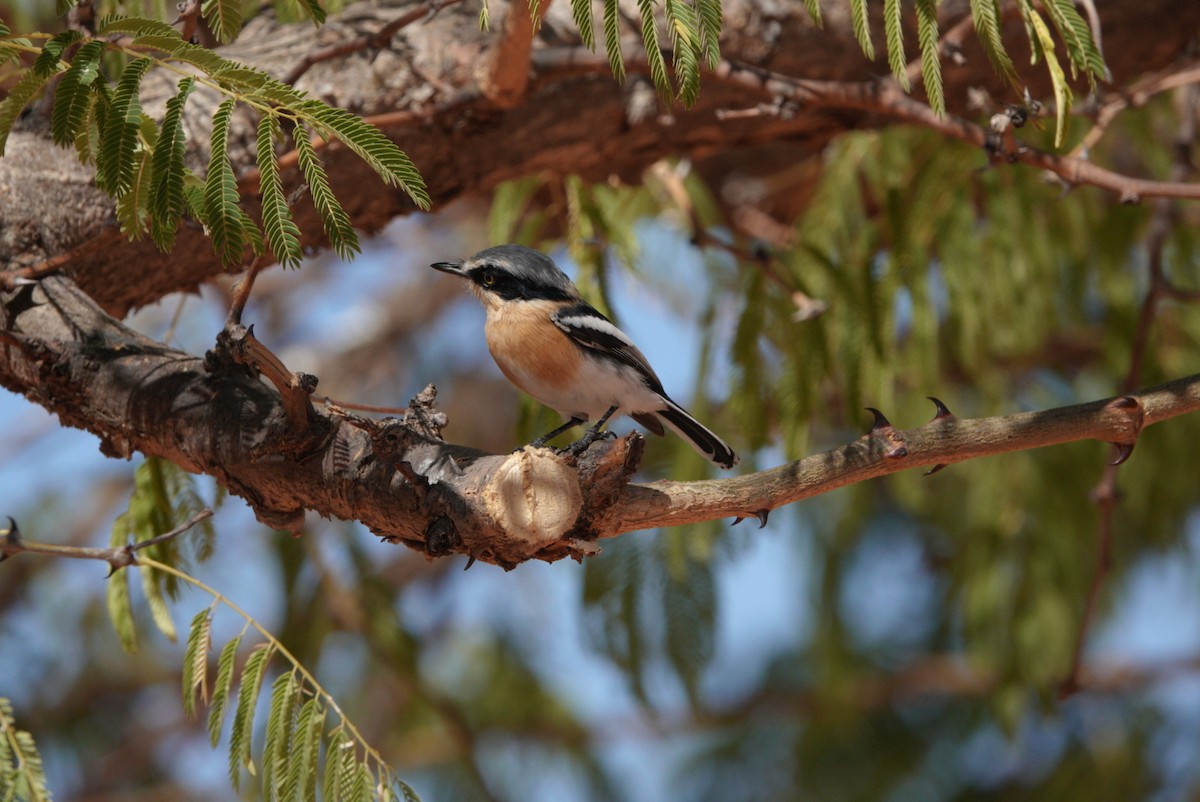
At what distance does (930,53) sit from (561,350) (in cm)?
147

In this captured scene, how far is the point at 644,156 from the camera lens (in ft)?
14.0

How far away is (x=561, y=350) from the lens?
3551 mm

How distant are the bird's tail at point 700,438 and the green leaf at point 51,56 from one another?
6.97 ft

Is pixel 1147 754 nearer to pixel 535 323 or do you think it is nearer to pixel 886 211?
pixel 886 211

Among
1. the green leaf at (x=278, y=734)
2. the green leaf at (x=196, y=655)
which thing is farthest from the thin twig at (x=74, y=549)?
the green leaf at (x=278, y=734)

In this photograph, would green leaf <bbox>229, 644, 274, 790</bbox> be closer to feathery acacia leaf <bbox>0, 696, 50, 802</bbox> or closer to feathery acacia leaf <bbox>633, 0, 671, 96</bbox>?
feathery acacia leaf <bbox>0, 696, 50, 802</bbox>

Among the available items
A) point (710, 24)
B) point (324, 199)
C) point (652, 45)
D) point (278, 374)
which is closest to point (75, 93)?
point (324, 199)

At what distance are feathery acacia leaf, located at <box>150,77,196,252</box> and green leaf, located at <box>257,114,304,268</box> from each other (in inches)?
6.7

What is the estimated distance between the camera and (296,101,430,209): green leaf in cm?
213

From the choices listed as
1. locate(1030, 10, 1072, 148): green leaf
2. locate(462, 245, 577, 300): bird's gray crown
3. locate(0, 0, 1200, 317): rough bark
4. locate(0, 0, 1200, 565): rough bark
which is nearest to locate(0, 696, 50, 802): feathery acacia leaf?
locate(0, 0, 1200, 565): rough bark

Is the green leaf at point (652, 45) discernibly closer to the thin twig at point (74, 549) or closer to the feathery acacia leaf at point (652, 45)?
the feathery acacia leaf at point (652, 45)

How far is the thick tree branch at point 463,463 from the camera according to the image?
2420mm

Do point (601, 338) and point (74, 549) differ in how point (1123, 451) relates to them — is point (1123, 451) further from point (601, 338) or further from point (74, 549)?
point (74, 549)

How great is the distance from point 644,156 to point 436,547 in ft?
7.37
